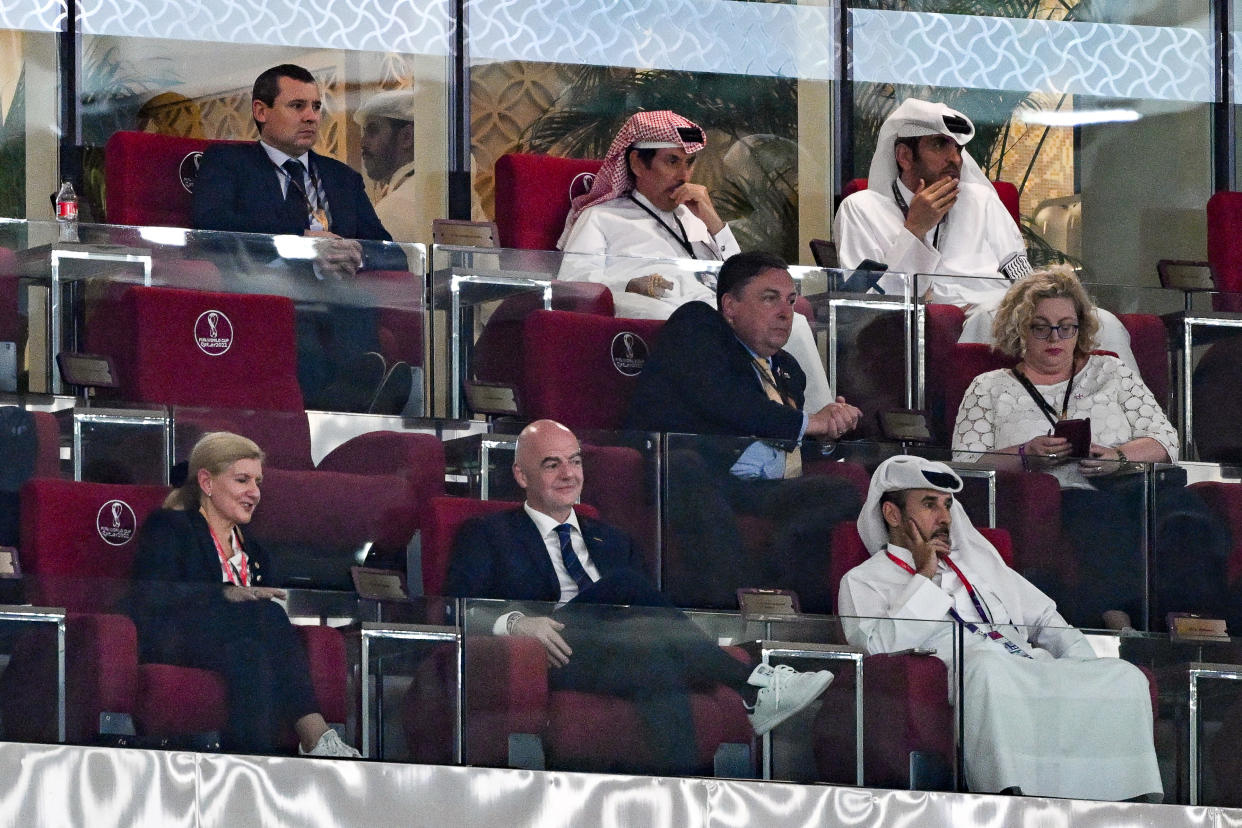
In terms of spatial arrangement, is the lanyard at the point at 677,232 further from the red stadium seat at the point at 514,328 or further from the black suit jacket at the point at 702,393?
the black suit jacket at the point at 702,393

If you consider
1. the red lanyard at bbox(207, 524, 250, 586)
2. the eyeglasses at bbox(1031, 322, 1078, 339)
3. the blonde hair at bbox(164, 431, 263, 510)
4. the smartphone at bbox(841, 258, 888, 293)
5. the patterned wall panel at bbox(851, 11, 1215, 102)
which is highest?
the patterned wall panel at bbox(851, 11, 1215, 102)

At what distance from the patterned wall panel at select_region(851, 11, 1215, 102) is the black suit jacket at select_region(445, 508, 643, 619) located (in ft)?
11.5

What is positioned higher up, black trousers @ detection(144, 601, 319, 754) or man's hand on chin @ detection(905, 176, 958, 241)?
man's hand on chin @ detection(905, 176, 958, 241)

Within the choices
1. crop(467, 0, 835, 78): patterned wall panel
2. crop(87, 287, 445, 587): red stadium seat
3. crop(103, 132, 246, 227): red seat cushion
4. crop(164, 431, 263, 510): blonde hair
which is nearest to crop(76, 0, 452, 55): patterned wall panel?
crop(467, 0, 835, 78): patterned wall panel

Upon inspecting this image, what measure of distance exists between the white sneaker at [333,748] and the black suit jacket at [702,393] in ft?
4.76

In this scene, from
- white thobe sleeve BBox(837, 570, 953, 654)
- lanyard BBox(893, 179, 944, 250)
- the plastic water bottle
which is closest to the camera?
white thobe sleeve BBox(837, 570, 953, 654)

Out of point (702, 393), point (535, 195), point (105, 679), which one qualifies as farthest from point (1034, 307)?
point (105, 679)

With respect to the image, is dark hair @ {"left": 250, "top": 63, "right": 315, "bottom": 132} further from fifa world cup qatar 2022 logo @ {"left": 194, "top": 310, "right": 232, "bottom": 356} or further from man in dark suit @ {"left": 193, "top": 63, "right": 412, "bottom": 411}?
fifa world cup qatar 2022 logo @ {"left": 194, "top": 310, "right": 232, "bottom": 356}

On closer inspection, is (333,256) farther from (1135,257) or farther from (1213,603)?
(1135,257)

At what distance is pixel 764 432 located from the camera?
559 cm

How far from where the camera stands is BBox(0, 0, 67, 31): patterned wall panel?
7.28 m

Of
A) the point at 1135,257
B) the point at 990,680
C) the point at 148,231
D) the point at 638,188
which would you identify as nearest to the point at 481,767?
→ the point at 990,680

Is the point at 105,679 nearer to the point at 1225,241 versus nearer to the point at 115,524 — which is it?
the point at 115,524

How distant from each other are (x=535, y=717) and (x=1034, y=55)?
4534 millimetres
